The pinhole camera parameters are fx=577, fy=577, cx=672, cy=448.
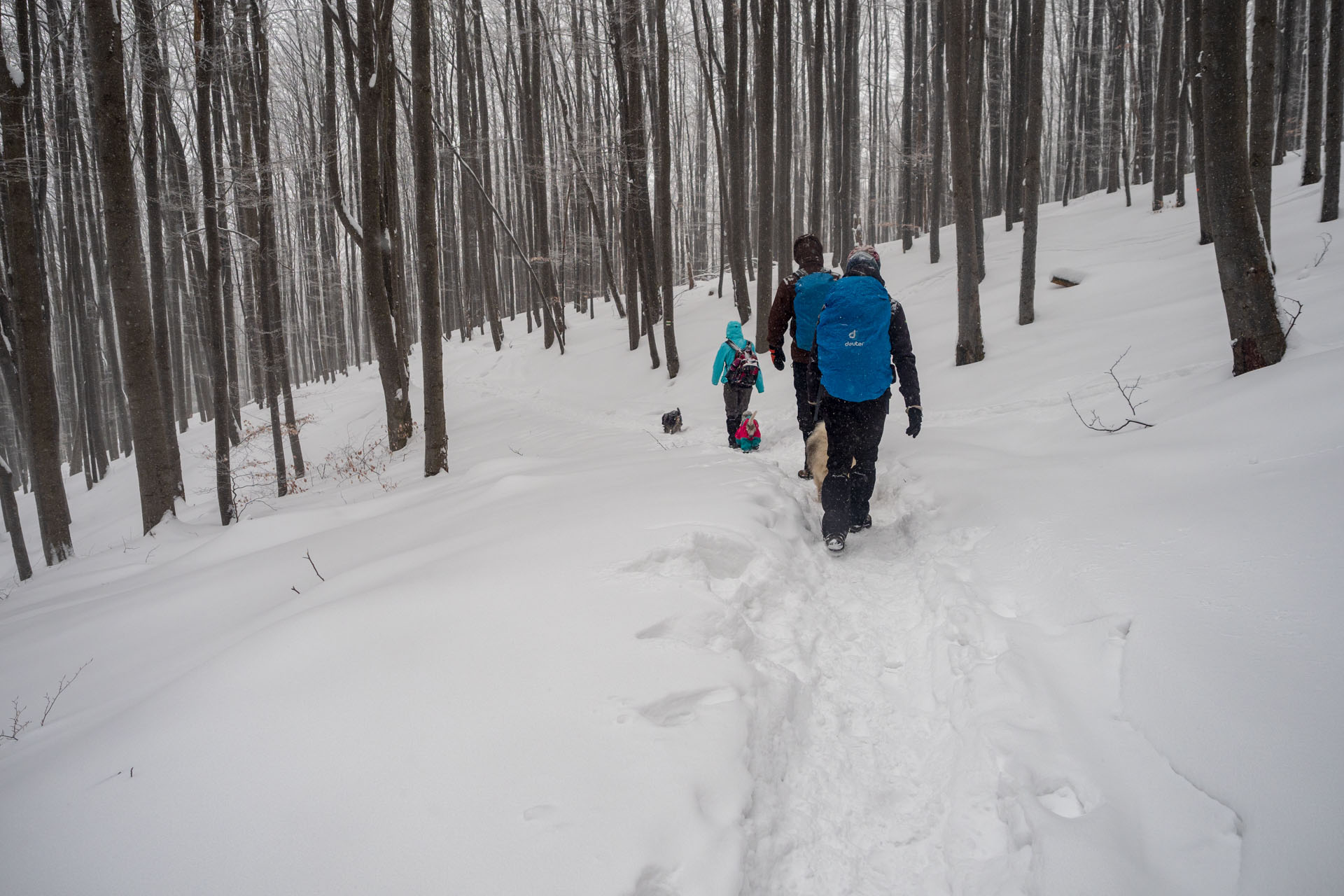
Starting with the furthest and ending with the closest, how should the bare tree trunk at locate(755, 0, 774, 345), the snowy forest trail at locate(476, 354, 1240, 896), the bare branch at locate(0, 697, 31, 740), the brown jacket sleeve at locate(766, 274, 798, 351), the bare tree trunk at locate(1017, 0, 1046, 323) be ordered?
the bare tree trunk at locate(755, 0, 774, 345) < the bare tree trunk at locate(1017, 0, 1046, 323) < the brown jacket sleeve at locate(766, 274, 798, 351) < the bare branch at locate(0, 697, 31, 740) < the snowy forest trail at locate(476, 354, 1240, 896)

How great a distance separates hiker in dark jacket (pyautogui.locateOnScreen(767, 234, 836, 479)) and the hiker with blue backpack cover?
153cm

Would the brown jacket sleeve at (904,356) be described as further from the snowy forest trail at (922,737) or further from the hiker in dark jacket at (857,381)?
the snowy forest trail at (922,737)

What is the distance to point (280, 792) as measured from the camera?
160 cm

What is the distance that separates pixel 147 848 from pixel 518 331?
78.0ft

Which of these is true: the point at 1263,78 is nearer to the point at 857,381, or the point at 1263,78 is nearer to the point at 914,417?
the point at 914,417

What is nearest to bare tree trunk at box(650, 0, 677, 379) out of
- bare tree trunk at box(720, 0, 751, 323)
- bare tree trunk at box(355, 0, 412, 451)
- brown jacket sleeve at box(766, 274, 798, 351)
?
bare tree trunk at box(720, 0, 751, 323)

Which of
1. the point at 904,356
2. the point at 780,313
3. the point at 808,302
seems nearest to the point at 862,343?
the point at 904,356

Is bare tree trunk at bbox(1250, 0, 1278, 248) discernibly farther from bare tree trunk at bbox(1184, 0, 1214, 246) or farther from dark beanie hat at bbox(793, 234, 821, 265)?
dark beanie hat at bbox(793, 234, 821, 265)

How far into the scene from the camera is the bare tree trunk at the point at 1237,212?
4109 millimetres

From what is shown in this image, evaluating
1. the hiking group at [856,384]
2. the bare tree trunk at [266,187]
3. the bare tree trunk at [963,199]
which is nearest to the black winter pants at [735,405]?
the hiking group at [856,384]

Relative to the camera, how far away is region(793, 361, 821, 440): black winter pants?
4.82m

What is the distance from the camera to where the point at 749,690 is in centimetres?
211

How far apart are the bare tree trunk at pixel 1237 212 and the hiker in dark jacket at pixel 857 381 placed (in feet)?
7.85

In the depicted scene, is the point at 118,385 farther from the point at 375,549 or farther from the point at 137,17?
the point at 375,549
